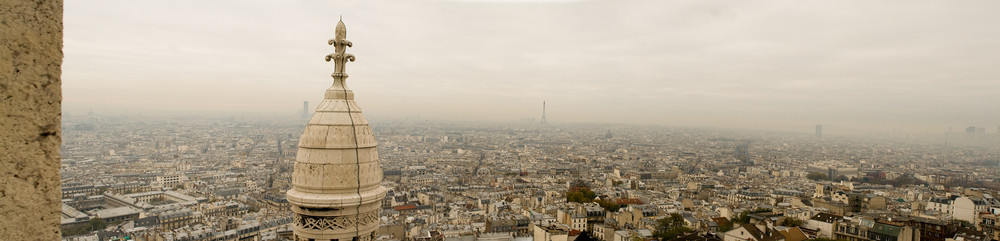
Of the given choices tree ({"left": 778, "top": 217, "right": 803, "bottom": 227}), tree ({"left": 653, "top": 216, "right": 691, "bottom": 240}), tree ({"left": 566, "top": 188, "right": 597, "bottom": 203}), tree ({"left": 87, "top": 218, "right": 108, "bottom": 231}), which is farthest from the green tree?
tree ({"left": 87, "top": 218, "right": 108, "bottom": 231})

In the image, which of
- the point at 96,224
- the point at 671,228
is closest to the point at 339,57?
the point at 671,228

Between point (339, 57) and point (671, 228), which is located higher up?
point (339, 57)

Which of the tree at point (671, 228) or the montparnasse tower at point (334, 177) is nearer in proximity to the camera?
the montparnasse tower at point (334, 177)

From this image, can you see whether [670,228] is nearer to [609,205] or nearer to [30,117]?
[609,205]

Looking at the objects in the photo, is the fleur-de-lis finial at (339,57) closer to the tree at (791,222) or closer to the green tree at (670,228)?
the green tree at (670,228)

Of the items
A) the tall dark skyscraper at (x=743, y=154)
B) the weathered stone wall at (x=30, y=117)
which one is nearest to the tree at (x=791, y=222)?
the weathered stone wall at (x=30, y=117)

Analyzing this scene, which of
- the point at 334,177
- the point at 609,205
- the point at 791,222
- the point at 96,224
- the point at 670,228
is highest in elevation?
the point at 334,177

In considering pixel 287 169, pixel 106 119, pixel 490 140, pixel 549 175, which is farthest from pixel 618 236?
pixel 490 140
